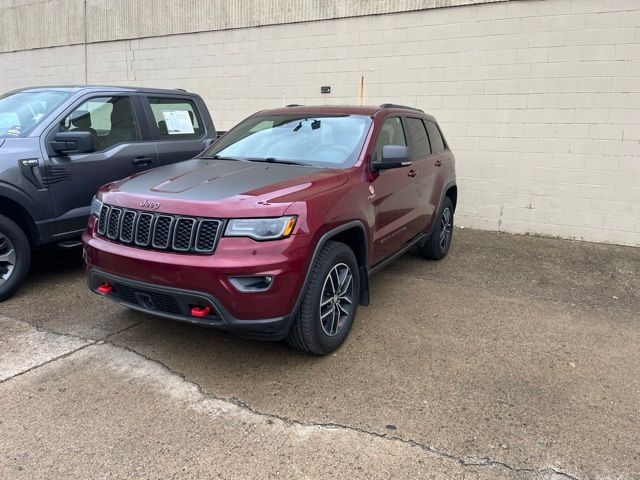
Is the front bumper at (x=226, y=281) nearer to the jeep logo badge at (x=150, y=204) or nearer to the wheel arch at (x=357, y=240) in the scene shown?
the jeep logo badge at (x=150, y=204)

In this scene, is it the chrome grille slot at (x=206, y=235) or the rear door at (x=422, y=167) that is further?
the rear door at (x=422, y=167)

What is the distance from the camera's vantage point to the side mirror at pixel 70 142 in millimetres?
4508

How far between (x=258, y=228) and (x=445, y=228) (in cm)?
369

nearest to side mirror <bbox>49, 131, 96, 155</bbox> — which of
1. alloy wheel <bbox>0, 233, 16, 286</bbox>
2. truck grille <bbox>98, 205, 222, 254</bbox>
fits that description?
alloy wheel <bbox>0, 233, 16, 286</bbox>

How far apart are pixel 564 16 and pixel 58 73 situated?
409 inches

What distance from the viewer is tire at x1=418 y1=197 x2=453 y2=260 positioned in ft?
19.0

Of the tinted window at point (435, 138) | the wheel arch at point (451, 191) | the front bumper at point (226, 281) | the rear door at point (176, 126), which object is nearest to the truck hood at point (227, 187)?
the front bumper at point (226, 281)

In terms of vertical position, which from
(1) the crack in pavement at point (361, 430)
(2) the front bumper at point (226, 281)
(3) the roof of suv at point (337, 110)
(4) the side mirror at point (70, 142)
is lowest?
(1) the crack in pavement at point (361, 430)

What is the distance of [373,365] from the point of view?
3475 millimetres

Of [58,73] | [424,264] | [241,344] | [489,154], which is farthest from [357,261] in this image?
[58,73]

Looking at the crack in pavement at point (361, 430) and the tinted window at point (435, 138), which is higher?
the tinted window at point (435, 138)

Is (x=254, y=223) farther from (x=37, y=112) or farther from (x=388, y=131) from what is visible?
(x=37, y=112)

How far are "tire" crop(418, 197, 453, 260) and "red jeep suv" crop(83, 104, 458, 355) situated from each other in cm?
142

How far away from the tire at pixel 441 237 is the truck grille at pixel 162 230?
131 inches
